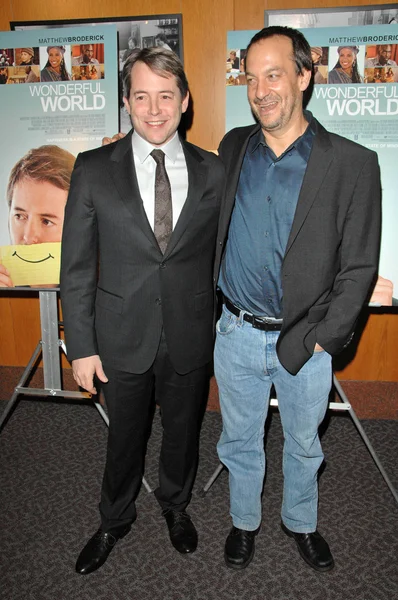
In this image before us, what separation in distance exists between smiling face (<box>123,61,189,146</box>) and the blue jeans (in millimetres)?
673

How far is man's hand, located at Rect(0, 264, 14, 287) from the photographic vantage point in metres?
2.52

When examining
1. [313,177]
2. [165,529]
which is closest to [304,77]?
[313,177]

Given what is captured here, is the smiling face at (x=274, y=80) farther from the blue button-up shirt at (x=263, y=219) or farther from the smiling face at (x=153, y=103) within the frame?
the smiling face at (x=153, y=103)

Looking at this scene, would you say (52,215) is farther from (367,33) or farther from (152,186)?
(367,33)

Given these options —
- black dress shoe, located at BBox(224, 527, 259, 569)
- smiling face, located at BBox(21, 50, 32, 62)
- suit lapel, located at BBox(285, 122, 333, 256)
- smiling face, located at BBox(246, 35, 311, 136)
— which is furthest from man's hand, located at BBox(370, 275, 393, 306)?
smiling face, located at BBox(21, 50, 32, 62)

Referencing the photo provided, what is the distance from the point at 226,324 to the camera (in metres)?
1.95

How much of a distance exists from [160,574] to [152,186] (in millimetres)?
1424

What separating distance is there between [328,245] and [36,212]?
1.37m

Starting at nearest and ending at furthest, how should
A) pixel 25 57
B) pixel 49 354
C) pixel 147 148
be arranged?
pixel 147 148, pixel 25 57, pixel 49 354

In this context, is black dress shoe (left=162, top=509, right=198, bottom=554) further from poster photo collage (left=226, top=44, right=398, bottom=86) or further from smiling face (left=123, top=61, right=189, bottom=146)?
poster photo collage (left=226, top=44, right=398, bottom=86)

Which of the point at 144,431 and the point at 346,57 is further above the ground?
the point at 346,57

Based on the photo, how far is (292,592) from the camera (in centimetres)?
196

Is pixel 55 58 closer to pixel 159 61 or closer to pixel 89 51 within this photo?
pixel 89 51

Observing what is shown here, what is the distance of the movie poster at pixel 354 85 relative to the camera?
7.22 ft
